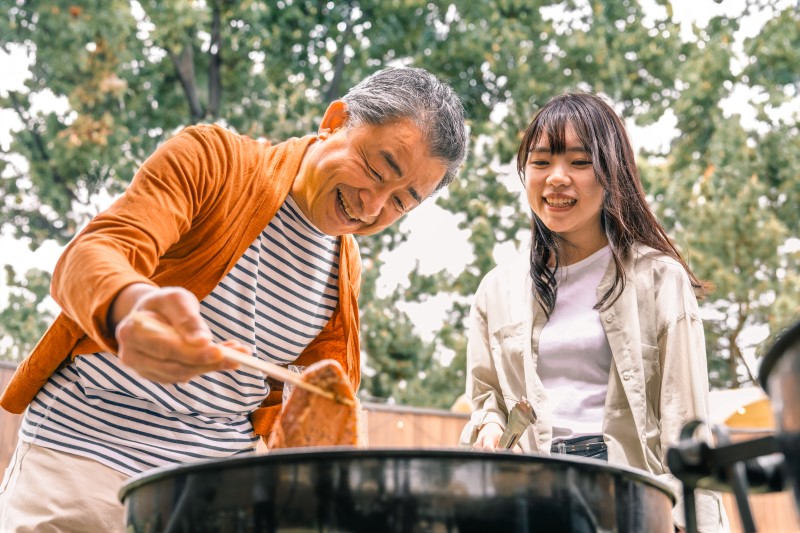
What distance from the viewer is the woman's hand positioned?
6.88 ft

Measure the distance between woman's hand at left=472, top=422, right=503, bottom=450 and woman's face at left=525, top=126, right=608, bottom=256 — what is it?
1.75ft

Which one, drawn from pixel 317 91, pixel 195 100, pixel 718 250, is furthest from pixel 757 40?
pixel 195 100

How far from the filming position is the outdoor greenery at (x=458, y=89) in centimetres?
878

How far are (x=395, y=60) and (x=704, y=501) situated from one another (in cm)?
882

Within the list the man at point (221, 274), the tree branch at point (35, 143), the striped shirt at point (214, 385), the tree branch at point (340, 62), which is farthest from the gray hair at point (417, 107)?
the tree branch at point (35, 143)

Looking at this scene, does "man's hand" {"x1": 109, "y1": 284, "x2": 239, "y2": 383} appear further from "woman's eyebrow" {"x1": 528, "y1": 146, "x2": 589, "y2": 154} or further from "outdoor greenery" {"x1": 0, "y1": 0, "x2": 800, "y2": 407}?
"outdoor greenery" {"x1": 0, "y1": 0, "x2": 800, "y2": 407}

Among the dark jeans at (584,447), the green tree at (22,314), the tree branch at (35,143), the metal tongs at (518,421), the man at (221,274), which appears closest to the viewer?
the man at (221,274)

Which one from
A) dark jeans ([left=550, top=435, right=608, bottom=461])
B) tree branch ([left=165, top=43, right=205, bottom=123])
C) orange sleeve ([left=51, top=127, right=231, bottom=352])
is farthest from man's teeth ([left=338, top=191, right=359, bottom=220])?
tree branch ([left=165, top=43, right=205, bottom=123])

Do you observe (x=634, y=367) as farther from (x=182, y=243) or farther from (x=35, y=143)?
(x=35, y=143)

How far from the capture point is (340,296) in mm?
2004

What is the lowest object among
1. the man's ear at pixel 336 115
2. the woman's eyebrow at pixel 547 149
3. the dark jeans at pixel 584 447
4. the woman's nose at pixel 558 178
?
the dark jeans at pixel 584 447

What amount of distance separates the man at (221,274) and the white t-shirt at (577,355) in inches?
18.1

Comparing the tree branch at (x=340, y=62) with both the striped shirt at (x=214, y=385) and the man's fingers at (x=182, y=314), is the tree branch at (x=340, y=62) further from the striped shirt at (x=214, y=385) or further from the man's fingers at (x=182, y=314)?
the man's fingers at (x=182, y=314)

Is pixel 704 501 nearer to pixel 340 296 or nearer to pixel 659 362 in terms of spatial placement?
pixel 659 362
